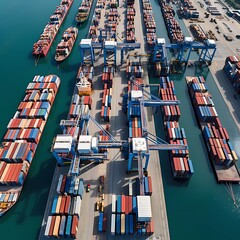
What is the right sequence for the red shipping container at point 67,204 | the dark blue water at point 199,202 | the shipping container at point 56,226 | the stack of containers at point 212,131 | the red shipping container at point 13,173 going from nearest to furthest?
the shipping container at point 56,226, the red shipping container at point 67,204, the dark blue water at point 199,202, the red shipping container at point 13,173, the stack of containers at point 212,131

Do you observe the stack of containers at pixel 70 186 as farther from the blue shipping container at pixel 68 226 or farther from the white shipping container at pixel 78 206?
the blue shipping container at pixel 68 226

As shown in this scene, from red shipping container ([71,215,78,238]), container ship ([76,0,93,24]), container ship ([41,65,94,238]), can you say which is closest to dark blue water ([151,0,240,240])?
red shipping container ([71,215,78,238])

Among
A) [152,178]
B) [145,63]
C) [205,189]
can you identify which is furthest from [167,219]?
[145,63]

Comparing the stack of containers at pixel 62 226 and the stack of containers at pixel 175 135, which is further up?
the stack of containers at pixel 175 135

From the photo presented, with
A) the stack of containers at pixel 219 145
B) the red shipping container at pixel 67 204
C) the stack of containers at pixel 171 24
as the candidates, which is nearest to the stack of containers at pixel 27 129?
the red shipping container at pixel 67 204

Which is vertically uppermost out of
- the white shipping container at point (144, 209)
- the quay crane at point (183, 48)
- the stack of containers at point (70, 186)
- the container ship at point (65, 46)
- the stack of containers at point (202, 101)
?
the container ship at point (65, 46)

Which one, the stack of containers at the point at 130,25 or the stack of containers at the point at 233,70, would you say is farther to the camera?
the stack of containers at the point at 130,25

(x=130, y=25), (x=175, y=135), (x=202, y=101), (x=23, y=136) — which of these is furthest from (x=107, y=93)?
(x=130, y=25)
